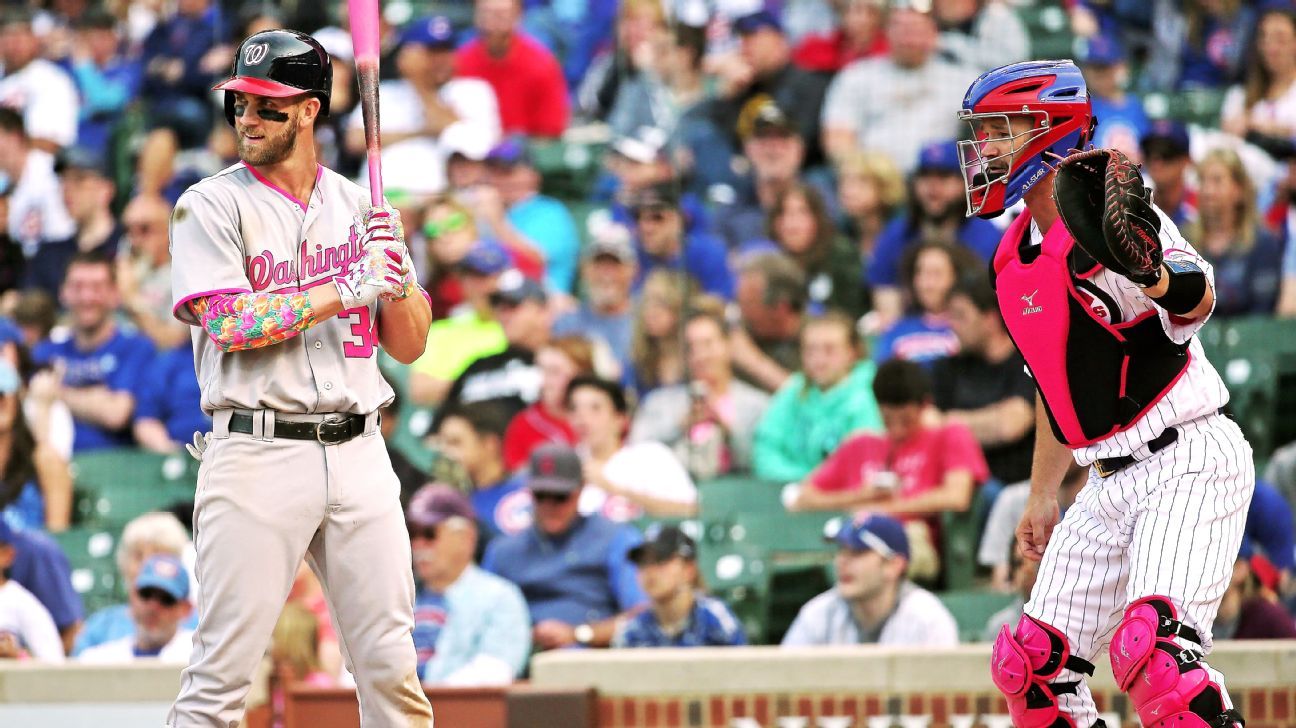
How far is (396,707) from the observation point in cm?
399

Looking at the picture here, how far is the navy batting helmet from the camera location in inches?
154

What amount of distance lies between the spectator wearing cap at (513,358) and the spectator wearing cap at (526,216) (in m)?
0.24

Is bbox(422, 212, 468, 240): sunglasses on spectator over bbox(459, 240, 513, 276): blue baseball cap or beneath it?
over

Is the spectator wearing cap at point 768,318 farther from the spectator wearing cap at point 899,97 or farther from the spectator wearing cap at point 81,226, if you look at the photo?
the spectator wearing cap at point 81,226

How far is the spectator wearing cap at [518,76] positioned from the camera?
927 centimetres

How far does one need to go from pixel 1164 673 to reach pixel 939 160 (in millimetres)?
4457

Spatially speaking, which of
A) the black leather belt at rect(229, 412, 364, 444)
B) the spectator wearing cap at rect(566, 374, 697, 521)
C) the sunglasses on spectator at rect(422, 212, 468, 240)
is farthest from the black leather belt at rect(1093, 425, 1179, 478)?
the sunglasses on spectator at rect(422, 212, 468, 240)

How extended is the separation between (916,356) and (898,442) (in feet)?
1.72

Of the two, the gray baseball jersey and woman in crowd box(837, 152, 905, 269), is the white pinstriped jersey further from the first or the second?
woman in crowd box(837, 152, 905, 269)

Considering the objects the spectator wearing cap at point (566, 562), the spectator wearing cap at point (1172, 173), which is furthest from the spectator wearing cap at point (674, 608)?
the spectator wearing cap at point (1172, 173)

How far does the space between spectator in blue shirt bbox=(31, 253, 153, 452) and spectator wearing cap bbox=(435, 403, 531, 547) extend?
1.74 meters

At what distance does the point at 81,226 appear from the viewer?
30.4ft

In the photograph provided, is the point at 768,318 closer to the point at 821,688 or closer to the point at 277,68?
the point at 821,688

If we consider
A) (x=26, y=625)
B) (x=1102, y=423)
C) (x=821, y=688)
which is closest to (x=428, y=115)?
(x=26, y=625)
